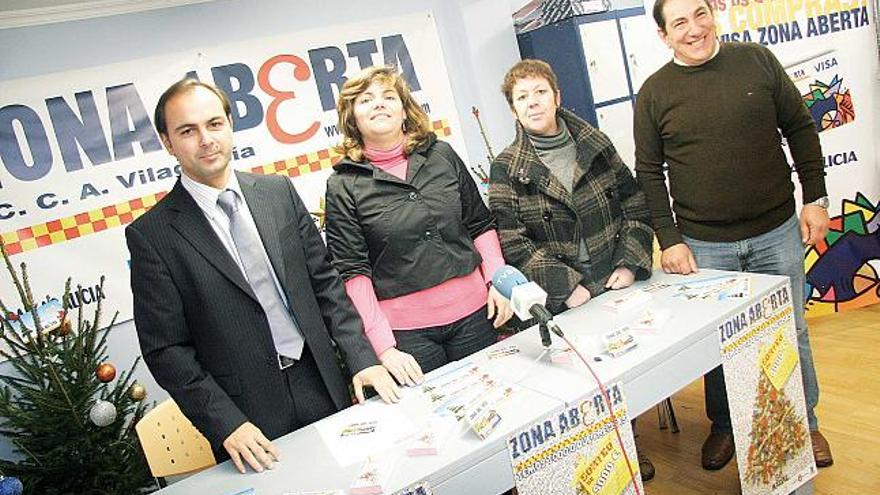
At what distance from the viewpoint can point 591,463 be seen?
1.55 metres

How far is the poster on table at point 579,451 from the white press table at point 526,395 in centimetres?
3

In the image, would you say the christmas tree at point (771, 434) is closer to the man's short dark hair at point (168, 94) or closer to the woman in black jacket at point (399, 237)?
Answer: the woman in black jacket at point (399, 237)

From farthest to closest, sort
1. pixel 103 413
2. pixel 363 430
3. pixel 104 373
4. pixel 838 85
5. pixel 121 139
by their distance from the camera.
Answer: pixel 838 85 < pixel 121 139 < pixel 104 373 < pixel 103 413 < pixel 363 430

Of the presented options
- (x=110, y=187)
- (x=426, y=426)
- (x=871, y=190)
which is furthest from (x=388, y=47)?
(x=871, y=190)

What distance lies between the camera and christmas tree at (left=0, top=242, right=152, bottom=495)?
2365mm

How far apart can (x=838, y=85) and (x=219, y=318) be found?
11.6ft

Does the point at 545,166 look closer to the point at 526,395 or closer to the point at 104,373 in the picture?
the point at 526,395

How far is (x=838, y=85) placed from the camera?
3.42 m

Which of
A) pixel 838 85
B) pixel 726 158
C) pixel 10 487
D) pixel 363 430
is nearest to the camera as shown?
pixel 363 430

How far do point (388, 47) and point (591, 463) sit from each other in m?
2.67

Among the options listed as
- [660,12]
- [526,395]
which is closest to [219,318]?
[526,395]

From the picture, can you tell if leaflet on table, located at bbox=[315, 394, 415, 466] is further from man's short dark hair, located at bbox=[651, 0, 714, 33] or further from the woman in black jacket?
man's short dark hair, located at bbox=[651, 0, 714, 33]

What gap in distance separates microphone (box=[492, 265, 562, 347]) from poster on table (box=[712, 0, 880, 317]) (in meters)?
2.44

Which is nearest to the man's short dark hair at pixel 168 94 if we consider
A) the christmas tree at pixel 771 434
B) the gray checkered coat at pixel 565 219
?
the gray checkered coat at pixel 565 219
